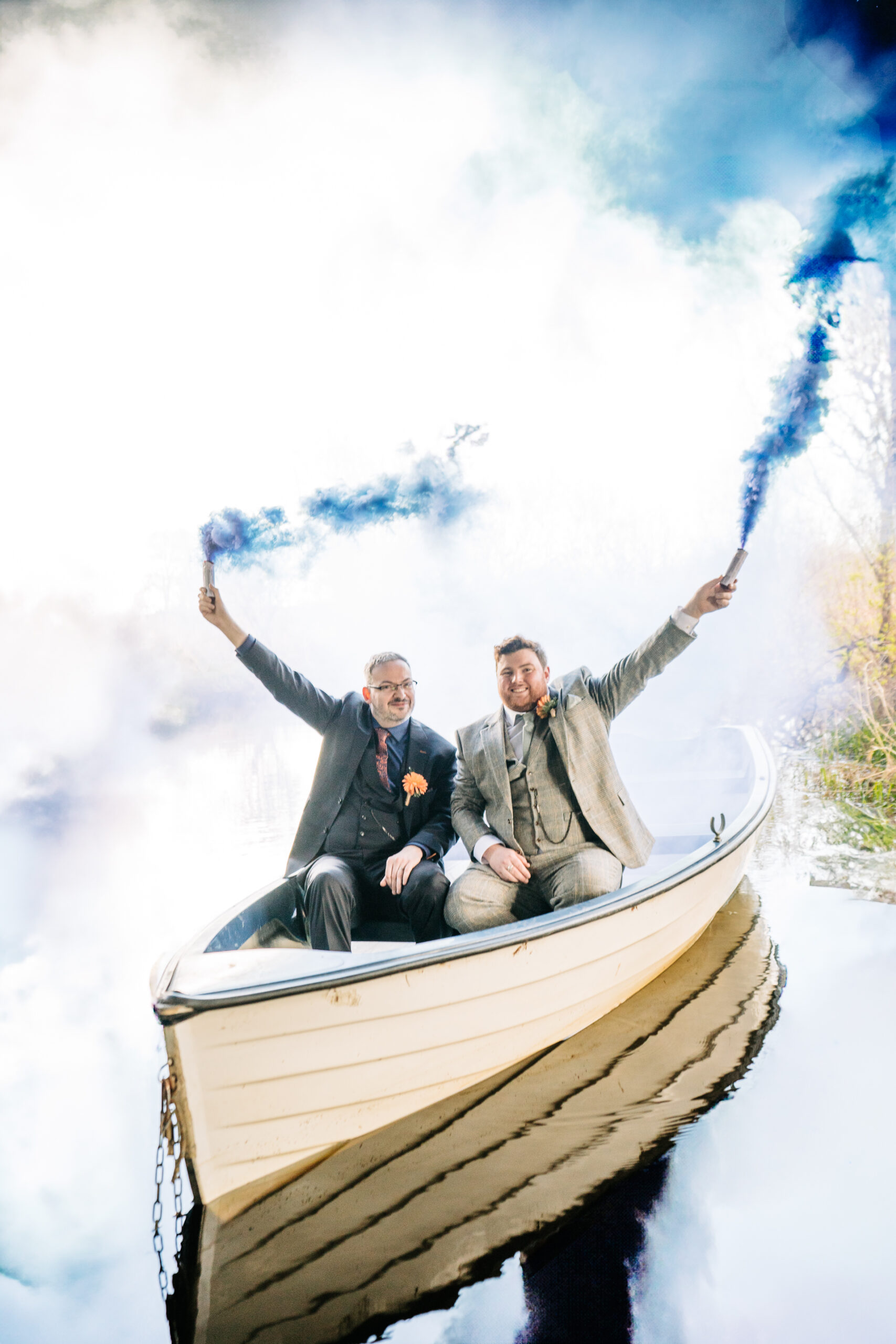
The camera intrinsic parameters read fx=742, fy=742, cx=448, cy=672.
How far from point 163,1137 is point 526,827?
1.51 meters

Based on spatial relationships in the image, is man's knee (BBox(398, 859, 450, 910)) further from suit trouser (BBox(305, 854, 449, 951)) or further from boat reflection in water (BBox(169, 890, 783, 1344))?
boat reflection in water (BBox(169, 890, 783, 1344))

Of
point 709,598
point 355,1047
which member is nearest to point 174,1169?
point 355,1047

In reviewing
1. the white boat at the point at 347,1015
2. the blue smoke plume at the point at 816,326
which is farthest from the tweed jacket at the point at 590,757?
the blue smoke plume at the point at 816,326

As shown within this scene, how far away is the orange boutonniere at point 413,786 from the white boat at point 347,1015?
1.79ft

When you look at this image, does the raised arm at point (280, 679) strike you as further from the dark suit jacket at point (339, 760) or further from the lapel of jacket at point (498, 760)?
the lapel of jacket at point (498, 760)

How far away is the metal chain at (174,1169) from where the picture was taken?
77.7 inches

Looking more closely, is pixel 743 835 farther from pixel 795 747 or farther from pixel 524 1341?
pixel 795 747

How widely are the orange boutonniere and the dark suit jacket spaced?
16mm

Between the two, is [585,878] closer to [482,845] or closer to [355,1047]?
[482,845]

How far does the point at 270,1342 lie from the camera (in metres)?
1.75

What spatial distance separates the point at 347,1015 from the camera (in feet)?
6.75

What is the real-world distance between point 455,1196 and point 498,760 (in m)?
1.39

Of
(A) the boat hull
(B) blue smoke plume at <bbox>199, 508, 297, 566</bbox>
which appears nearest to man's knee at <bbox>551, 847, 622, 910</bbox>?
→ (A) the boat hull

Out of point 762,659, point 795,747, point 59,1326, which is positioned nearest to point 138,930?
point 59,1326
